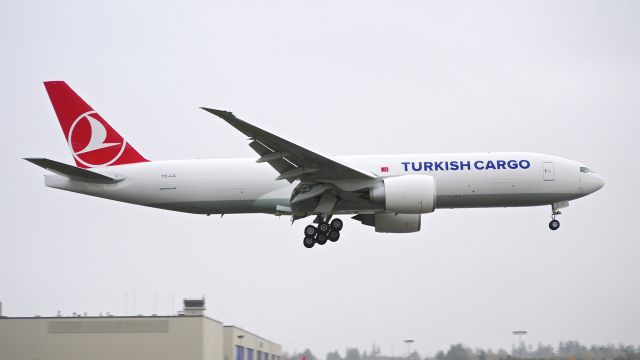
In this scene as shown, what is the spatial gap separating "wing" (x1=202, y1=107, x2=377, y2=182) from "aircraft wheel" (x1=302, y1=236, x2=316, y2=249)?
8.86 feet

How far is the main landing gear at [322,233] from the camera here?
3419cm

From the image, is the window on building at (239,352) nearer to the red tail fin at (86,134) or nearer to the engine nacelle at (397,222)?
the engine nacelle at (397,222)

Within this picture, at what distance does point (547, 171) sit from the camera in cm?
3397

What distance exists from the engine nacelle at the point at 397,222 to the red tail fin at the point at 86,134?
33.6ft

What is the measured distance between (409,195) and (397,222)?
197 inches

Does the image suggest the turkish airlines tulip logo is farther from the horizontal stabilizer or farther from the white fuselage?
the horizontal stabilizer

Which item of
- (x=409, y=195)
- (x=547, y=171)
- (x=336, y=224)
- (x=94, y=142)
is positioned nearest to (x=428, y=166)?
(x=409, y=195)

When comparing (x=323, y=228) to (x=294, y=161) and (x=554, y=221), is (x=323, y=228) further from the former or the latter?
(x=554, y=221)

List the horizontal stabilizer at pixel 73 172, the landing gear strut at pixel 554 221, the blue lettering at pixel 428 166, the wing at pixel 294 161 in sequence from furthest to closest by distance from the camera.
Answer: the landing gear strut at pixel 554 221 < the blue lettering at pixel 428 166 < the horizontal stabilizer at pixel 73 172 < the wing at pixel 294 161

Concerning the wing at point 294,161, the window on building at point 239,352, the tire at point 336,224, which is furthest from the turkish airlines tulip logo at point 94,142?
the window on building at point 239,352

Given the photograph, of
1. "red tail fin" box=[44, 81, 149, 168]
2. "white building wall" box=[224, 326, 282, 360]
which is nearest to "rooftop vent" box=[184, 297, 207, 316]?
"white building wall" box=[224, 326, 282, 360]

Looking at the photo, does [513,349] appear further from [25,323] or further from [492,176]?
[25,323]

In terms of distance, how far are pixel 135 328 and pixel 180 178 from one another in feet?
30.6

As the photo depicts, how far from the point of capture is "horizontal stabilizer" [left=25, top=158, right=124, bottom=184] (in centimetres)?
3241
